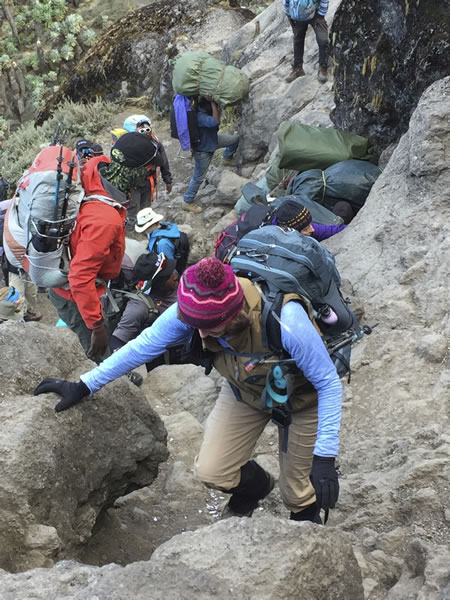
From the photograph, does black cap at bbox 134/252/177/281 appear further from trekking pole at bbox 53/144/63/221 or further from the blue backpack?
the blue backpack

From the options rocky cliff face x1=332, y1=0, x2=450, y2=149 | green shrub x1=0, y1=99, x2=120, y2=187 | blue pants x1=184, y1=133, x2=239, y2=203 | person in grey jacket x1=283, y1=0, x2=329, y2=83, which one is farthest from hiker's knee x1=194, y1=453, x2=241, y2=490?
green shrub x1=0, y1=99, x2=120, y2=187

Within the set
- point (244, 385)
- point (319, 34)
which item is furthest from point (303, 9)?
point (244, 385)

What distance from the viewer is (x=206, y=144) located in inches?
509

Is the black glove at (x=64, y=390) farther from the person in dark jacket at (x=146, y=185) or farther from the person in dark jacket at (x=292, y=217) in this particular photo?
the person in dark jacket at (x=146, y=185)

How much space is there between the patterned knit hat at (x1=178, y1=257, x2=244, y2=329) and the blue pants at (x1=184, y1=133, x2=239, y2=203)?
9582 mm

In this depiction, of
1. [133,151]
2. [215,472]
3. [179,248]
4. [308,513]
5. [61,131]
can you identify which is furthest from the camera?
[61,131]

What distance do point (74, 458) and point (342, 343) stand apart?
73.4 inches

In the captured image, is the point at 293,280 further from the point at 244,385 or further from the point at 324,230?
the point at 324,230

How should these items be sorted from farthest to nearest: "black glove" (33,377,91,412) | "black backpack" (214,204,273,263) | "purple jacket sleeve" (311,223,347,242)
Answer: "purple jacket sleeve" (311,223,347,242) < "black backpack" (214,204,273,263) < "black glove" (33,377,91,412)

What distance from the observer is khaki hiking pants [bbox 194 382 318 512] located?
4711 millimetres

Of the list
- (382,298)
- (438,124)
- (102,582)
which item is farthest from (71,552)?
(438,124)

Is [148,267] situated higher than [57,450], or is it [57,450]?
[57,450]

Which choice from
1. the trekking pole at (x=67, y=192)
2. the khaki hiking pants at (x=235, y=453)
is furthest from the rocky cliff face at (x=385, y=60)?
the khaki hiking pants at (x=235, y=453)

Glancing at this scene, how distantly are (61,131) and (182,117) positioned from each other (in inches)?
207
